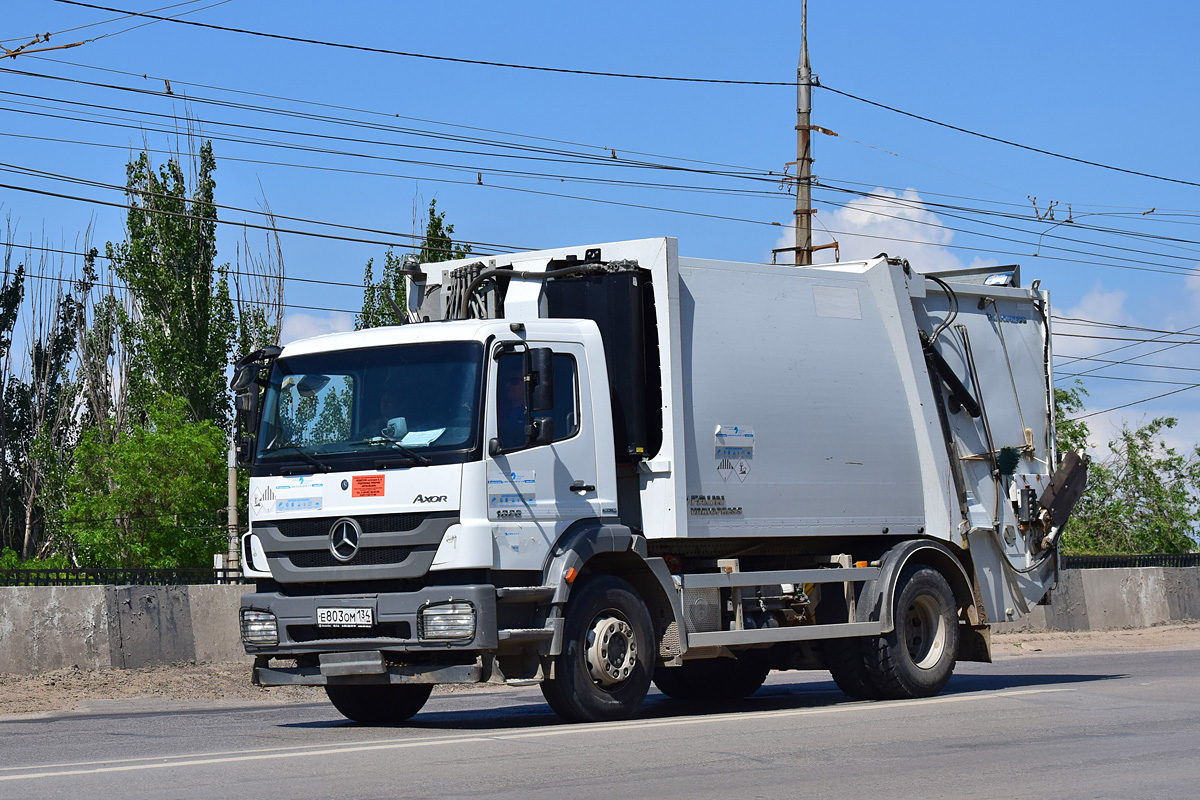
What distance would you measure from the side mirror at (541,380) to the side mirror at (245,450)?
216 cm

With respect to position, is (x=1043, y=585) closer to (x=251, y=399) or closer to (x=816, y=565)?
(x=816, y=565)

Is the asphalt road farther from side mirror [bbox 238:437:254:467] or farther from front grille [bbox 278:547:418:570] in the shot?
side mirror [bbox 238:437:254:467]

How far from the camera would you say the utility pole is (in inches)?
1077

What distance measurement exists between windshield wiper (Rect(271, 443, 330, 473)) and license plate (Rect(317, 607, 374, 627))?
0.96 m

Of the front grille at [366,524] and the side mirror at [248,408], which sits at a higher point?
the side mirror at [248,408]

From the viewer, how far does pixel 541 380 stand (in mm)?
9914

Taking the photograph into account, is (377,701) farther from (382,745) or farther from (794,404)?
(794,404)

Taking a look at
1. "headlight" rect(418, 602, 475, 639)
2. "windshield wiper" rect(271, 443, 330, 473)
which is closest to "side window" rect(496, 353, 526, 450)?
"headlight" rect(418, 602, 475, 639)

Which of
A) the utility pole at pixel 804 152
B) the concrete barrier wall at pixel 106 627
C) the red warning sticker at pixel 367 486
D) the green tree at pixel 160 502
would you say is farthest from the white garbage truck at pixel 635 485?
the green tree at pixel 160 502

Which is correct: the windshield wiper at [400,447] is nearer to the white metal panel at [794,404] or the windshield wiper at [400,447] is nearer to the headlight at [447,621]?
the headlight at [447,621]

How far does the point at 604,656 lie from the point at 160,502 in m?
27.6

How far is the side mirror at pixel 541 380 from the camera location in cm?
990

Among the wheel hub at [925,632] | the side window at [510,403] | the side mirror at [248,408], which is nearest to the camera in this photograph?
the side window at [510,403]

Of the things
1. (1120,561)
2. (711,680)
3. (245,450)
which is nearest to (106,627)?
(245,450)
